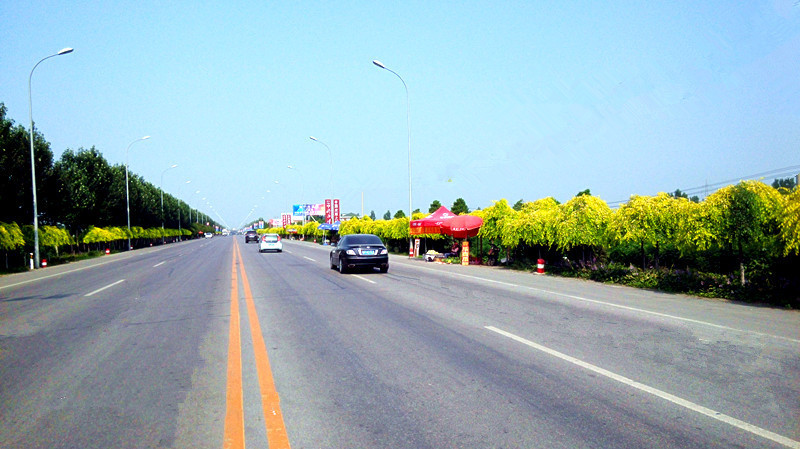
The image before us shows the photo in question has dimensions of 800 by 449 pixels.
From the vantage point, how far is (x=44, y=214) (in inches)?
1497

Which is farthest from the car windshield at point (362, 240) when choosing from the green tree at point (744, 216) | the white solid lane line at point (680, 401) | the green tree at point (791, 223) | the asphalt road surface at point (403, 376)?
the white solid lane line at point (680, 401)

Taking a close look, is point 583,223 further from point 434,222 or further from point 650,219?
point 434,222

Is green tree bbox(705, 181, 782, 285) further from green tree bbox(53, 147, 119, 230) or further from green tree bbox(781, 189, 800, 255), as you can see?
green tree bbox(53, 147, 119, 230)

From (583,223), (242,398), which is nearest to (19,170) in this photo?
(583,223)

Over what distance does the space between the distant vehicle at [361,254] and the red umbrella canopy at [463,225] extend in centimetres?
659

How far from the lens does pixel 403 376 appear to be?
5.86 metres

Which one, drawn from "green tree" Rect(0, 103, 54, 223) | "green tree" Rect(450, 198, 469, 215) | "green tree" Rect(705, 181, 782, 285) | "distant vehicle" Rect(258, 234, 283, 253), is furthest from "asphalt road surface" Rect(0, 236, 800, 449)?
"green tree" Rect(450, 198, 469, 215)

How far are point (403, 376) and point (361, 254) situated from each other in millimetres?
14502

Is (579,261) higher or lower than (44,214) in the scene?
lower

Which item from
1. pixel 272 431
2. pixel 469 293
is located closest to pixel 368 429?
pixel 272 431

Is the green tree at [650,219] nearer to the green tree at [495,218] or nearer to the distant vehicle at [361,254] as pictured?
the green tree at [495,218]

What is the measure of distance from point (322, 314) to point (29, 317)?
6215 mm

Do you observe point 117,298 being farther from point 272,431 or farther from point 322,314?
point 272,431

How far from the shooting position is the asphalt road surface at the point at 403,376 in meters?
4.27
